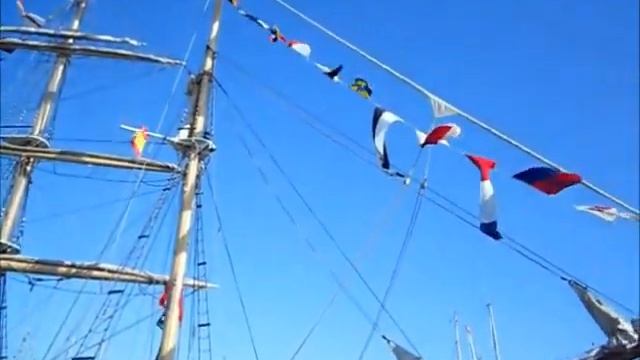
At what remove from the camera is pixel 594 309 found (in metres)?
11.9

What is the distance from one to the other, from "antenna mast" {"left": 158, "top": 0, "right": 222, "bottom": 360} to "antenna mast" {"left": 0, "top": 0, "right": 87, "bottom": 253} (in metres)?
9.02

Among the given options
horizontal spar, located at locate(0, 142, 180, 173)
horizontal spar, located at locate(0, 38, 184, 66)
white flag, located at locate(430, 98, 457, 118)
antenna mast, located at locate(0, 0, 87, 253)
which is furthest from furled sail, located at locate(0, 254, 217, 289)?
white flag, located at locate(430, 98, 457, 118)

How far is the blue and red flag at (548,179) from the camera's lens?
1104cm

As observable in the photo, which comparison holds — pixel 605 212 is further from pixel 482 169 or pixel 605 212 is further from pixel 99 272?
pixel 99 272

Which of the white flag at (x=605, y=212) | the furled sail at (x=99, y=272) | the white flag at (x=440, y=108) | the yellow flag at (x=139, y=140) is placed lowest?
the white flag at (x=605, y=212)

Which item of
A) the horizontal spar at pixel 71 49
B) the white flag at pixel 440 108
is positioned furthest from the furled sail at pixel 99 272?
the white flag at pixel 440 108

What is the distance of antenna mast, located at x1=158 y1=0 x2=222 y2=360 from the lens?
1873 cm

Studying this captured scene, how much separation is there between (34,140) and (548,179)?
968 inches

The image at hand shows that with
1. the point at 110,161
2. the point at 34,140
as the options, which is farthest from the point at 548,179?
the point at 34,140

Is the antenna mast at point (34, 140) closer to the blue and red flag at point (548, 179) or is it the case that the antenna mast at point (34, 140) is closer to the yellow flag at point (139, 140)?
the yellow flag at point (139, 140)

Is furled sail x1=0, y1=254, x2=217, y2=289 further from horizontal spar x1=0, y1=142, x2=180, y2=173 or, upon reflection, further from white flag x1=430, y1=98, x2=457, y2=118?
white flag x1=430, y1=98, x2=457, y2=118

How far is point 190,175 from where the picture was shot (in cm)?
2175

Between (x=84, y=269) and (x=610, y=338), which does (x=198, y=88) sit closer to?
(x=84, y=269)

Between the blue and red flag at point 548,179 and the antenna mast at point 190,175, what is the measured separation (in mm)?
11570
